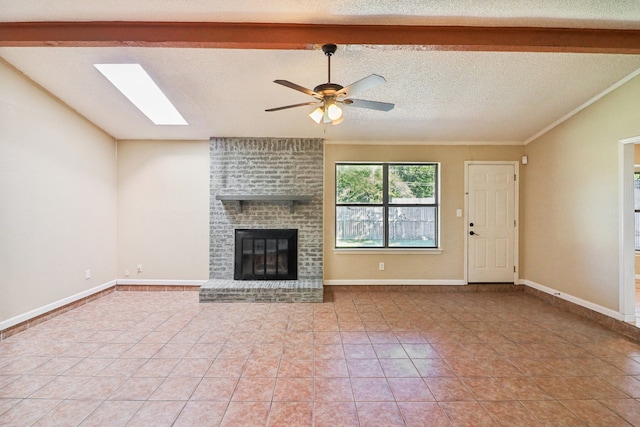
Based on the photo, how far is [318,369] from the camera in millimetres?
2549

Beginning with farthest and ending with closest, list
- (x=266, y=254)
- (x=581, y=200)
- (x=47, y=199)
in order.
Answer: (x=266, y=254) → (x=581, y=200) → (x=47, y=199)

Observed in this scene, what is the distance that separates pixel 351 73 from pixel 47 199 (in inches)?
156

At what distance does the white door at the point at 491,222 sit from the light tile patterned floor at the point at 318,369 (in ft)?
3.33

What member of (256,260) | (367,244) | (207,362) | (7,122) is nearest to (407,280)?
(367,244)

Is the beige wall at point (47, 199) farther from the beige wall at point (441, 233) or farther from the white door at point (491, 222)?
the white door at point (491, 222)

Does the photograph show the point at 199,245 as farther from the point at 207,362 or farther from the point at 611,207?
the point at 611,207

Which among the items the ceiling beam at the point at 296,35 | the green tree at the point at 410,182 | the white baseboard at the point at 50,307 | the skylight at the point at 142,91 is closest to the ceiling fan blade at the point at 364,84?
the ceiling beam at the point at 296,35

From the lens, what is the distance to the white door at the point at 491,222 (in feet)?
16.4

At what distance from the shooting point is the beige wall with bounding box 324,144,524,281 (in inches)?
197

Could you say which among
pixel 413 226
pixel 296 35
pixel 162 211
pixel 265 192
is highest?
pixel 296 35

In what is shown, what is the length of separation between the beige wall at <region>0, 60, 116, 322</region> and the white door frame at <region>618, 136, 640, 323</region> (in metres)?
6.74

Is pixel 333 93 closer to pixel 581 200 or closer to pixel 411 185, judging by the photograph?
pixel 411 185

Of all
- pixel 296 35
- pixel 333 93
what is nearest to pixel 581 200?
pixel 333 93

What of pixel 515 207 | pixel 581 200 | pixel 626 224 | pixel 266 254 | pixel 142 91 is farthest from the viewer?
pixel 515 207
